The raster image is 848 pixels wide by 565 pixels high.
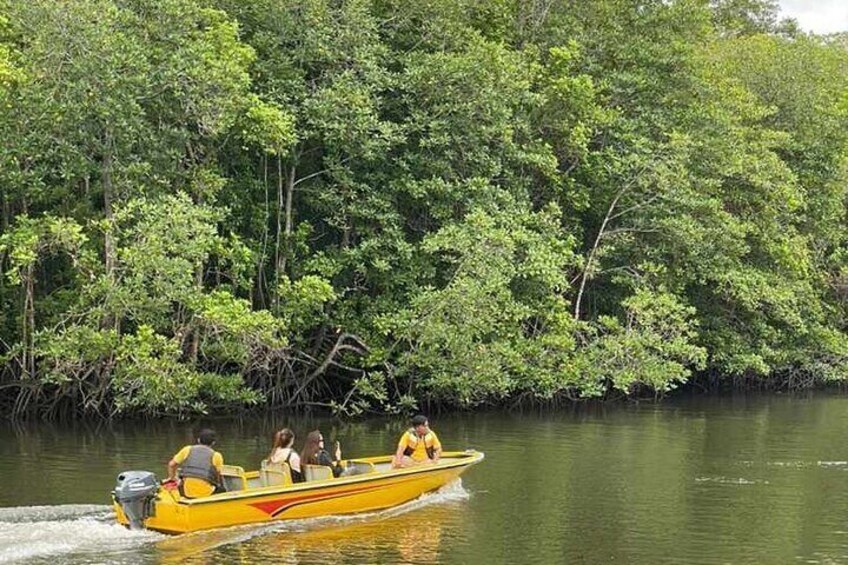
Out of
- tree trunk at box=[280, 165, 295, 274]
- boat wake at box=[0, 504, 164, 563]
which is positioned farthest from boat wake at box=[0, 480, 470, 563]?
tree trunk at box=[280, 165, 295, 274]

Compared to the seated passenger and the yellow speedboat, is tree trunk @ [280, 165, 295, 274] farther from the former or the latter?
the seated passenger

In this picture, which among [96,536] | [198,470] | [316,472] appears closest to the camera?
[96,536]

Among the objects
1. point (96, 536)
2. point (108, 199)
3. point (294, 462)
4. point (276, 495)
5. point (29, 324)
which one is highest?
point (108, 199)

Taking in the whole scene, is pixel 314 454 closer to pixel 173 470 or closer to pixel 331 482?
pixel 331 482

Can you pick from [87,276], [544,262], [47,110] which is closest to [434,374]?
[544,262]

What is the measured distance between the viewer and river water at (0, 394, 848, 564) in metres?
13.2

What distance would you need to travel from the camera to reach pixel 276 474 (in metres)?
15.3

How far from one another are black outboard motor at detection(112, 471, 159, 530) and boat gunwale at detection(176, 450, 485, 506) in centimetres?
38

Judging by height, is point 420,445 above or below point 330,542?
above

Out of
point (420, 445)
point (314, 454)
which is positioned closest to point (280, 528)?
point (314, 454)

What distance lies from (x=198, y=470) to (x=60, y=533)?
73.7 inches

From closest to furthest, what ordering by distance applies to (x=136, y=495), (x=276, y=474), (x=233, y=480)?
1. (x=136, y=495)
2. (x=233, y=480)
3. (x=276, y=474)

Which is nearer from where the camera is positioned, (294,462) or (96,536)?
(96,536)

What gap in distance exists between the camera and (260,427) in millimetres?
24625
